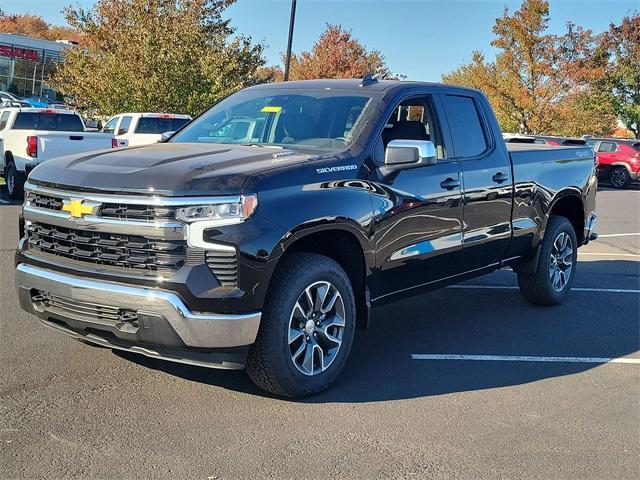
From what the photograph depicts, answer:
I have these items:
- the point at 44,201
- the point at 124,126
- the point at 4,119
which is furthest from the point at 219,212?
the point at 124,126

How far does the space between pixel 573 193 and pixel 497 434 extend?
3.74m

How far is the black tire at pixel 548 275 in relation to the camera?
263 inches

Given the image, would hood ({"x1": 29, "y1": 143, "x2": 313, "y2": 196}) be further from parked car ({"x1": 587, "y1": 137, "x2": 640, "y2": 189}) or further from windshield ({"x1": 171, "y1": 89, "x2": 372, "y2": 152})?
parked car ({"x1": 587, "y1": 137, "x2": 640, "y2": 189})

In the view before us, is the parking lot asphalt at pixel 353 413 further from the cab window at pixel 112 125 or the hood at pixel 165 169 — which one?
the cab window at pixel 112 125

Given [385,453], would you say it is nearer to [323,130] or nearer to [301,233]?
[301,233]

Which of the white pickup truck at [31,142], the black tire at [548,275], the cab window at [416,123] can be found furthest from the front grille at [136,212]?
the white pickup truck at [31,142]

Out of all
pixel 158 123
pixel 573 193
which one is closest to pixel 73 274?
pixel 573 193

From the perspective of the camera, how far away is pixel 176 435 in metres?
3.73

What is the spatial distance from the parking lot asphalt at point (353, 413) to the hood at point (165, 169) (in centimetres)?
127

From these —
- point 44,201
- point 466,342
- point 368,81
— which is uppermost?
point 368,81

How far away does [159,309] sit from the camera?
3707 millimetres

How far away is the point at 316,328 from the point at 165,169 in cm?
132

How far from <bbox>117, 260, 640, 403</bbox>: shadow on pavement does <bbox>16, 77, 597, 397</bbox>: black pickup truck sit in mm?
454

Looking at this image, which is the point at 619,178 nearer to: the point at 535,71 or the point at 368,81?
the point at 535,71
